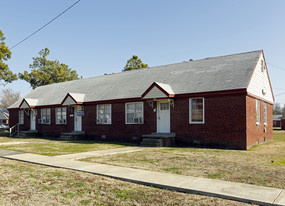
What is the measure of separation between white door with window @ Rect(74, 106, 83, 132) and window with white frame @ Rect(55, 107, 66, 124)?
1.60 metres

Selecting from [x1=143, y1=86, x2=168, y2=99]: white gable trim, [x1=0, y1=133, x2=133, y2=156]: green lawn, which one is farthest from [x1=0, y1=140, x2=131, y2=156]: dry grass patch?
[x1=143, y1=86, x2=168, y2=99]: white gable trim

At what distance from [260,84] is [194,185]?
44.5 feet

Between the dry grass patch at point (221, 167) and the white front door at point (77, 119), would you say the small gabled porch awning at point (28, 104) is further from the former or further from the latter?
the dry grass patch at point (221, 167)

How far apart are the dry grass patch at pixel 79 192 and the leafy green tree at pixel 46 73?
46.1 meters

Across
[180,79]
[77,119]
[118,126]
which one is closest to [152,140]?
[118,126]

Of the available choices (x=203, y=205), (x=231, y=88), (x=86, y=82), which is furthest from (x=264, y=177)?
(x=86, y=82)

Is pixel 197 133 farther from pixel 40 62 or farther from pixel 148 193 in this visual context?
pixel 40 62

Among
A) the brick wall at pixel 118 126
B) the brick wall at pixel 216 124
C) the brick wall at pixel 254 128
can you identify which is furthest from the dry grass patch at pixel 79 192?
the brick wall at pixel 118 126

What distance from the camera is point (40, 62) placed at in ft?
184

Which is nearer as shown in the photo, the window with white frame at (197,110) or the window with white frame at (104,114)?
the window with white frame at (197,110)

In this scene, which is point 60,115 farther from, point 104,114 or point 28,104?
point 104,114

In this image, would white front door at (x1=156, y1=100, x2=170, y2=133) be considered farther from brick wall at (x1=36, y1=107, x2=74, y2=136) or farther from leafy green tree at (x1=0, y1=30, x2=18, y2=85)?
leafy green tree at (x1=0, y1=30, x2=18, y2=85)

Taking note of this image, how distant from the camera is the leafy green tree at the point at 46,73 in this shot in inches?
2025

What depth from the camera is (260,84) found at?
60.4ft
